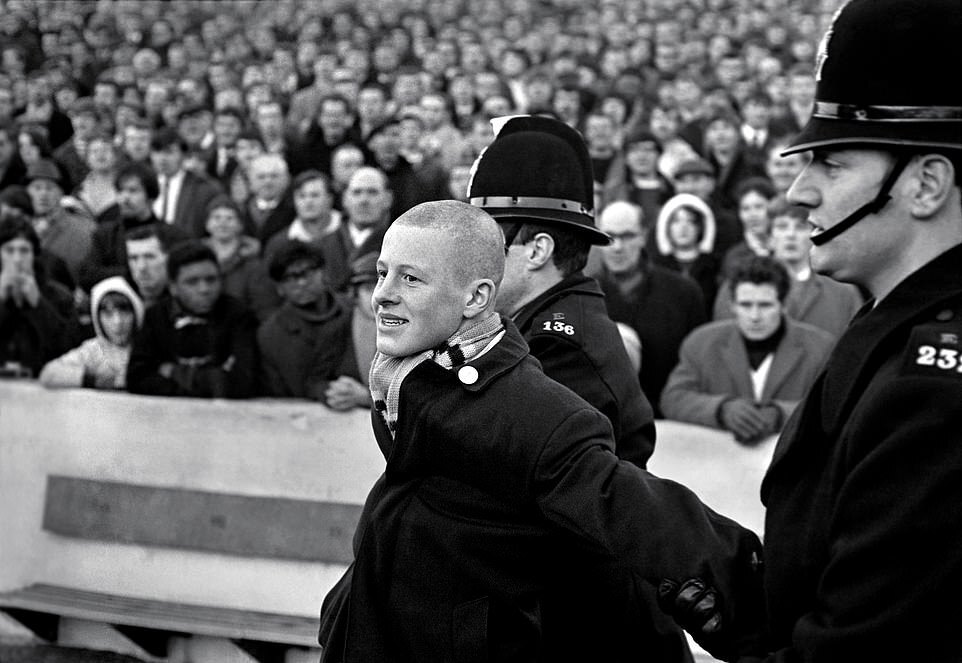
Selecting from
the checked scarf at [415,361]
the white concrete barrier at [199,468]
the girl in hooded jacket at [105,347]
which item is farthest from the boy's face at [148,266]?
the checked scarf at [415,361]

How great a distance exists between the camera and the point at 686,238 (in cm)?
861

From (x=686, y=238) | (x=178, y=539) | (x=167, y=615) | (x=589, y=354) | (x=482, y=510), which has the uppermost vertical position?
(x=686, y=238)

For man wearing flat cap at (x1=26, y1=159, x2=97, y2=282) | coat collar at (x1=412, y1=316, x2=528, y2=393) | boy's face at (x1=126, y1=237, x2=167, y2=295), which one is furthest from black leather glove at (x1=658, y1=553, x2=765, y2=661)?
man wearing flat cap at (x1=26, y1=159, x2=97, y2=282)

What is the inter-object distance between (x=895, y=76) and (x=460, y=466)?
111cm

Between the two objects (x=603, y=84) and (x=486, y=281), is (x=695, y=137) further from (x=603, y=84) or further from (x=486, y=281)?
(x=486, y=281)

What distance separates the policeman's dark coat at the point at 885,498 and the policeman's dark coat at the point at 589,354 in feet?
4.19

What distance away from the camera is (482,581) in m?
2.81

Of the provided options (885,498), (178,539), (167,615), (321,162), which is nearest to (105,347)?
(178,539)

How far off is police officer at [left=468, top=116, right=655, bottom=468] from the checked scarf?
2.19 feet

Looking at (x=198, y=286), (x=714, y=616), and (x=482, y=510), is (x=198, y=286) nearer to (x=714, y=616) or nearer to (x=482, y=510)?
(x=482, y=510)

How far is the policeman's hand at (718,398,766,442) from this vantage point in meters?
6.03

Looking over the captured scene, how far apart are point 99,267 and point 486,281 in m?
6.79

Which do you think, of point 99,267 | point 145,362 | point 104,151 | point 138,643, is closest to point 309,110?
point 104,151

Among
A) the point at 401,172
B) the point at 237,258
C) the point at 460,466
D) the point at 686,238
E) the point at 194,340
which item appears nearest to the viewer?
the point at 460,466
